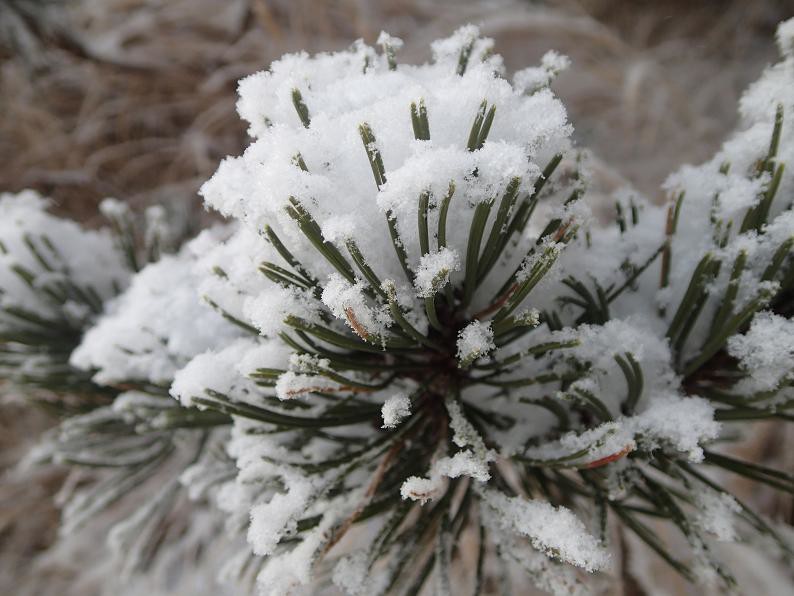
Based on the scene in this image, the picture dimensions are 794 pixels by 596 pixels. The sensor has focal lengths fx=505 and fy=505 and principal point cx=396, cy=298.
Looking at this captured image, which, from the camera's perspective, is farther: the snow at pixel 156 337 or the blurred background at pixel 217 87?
the blurred background at pixel 217 87

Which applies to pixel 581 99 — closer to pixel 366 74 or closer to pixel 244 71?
pixel 244 71

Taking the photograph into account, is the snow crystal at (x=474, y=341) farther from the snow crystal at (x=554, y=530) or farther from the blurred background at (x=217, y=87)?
the blurred background at (x=217, y=87)

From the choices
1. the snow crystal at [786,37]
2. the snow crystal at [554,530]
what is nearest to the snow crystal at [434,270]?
the snow crystal at [554,530]

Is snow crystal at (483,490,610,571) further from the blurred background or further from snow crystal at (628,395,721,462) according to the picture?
the blurred background

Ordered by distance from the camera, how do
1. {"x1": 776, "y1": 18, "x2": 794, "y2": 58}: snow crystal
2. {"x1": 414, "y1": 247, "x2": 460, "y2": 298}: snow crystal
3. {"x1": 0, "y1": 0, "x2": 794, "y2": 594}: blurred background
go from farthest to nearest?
{"x1": 0, "y1": 0, "x2": 794, "y2": 594}: blurred background → {"x1": 776, "y1": 18, "x2": 794, "y2": 58}: snow crystal → {"x1": 414, "y1": 247, "x2": 460, "y2": 298}: snow crystal

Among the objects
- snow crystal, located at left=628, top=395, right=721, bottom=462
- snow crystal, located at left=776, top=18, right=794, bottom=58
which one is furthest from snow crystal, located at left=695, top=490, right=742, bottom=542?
snow crystal, located at left=776, top=18, right=794, bottom=58

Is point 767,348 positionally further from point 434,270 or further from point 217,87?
point 217,87

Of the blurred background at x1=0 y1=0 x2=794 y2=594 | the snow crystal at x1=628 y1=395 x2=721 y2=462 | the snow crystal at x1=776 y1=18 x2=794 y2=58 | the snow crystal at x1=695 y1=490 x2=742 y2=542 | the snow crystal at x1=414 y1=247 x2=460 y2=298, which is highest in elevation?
the blurred background at x1=0 y1=0 x2=794 y2=594

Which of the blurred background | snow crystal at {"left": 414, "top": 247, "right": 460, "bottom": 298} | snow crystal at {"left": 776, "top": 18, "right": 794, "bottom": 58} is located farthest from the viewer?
the blurred background
